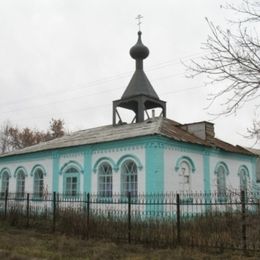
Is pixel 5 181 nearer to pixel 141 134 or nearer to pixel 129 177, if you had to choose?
pixel 129 177

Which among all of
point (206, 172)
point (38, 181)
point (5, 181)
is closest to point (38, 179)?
point (38, 181)

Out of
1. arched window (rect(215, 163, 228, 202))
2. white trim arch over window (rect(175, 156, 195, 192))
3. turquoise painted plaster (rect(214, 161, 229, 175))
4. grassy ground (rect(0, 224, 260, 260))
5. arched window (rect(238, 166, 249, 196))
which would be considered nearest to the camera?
grassy ground (rect(0, 224, 260, 260))

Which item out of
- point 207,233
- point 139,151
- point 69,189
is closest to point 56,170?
point 69,189

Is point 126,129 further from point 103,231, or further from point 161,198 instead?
point 103,231

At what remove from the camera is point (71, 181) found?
59.7 feet

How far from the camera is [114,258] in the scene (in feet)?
27.9

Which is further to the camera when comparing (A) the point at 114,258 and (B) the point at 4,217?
(B) the point at 4,217

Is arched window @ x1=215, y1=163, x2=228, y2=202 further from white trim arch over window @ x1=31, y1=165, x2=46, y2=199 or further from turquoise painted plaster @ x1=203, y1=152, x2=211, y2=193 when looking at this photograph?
white trim arch over window @ x1=31, y1=165, x2=46, y2=199

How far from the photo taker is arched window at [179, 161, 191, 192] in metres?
16.1

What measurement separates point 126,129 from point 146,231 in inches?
299

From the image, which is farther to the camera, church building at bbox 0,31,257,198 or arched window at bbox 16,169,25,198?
arched window at bbox 16,169,25,198

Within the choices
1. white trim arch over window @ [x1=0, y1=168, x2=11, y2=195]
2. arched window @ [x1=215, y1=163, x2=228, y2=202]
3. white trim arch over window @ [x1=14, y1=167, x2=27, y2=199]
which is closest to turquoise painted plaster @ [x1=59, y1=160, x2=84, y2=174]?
white trim arch over window @ [x1=14, y1=167, x2=27, y2=199]

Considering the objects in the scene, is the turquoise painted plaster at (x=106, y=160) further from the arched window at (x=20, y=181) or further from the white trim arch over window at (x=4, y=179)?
the white trim arch over window at (x=4, y=179)

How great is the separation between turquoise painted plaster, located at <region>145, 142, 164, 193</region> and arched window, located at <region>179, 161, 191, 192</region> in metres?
1.44
